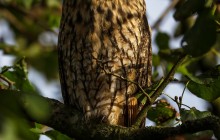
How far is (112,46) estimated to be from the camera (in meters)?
2.95

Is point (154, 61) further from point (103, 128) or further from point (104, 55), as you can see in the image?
point (103, 128)

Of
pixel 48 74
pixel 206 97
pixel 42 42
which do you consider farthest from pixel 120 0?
pixel 42 42

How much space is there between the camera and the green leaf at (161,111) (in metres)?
2.68

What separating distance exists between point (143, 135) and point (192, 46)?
2.96 ft

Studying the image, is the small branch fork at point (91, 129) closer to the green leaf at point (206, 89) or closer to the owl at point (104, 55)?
the green leaf at point (206, 89)

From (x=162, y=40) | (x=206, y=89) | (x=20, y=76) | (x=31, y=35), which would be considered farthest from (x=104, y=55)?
(x=31, y=35)

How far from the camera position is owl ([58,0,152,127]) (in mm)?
2949

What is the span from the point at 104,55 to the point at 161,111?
47 cm

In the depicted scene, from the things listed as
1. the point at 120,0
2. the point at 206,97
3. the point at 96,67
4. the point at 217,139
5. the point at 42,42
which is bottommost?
the point at 217,139

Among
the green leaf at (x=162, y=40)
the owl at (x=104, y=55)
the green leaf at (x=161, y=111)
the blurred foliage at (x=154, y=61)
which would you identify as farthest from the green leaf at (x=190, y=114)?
the green leaf at (x=162, y=40)

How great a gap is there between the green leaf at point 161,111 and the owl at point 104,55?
242mm

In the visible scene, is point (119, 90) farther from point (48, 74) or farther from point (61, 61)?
point (48, 74)

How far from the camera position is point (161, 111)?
269 cm

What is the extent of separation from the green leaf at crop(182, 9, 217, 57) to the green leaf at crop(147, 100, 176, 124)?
4.55 feet
